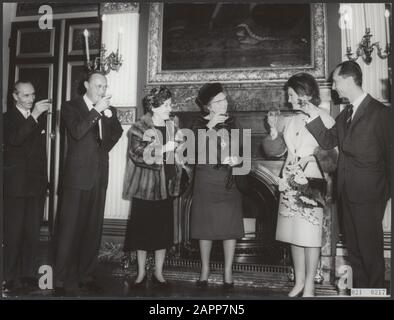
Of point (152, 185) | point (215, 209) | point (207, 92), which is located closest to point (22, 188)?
point (152, 185)

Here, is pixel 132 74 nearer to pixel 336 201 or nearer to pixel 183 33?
pixel 183 33

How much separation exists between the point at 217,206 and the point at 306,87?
0.94 m

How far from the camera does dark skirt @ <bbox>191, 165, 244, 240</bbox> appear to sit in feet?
7.77

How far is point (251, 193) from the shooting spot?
8.77ft

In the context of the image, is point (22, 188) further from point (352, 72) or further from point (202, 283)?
point (352, 72)

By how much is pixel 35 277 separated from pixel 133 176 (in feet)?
3.02

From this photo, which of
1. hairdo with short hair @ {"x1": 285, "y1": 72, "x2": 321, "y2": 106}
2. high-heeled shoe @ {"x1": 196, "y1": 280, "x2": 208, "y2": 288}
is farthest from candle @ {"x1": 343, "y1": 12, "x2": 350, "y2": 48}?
high-heeled shoe @ {"x1": 196, "y1": 280, "x2": 208, "y2": 288}

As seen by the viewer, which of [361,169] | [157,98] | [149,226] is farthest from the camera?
[157,98]

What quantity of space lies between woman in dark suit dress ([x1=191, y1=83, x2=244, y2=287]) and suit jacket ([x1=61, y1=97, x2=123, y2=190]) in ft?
2.17

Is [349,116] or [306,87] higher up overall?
[306,87]

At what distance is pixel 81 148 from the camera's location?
2.40 m

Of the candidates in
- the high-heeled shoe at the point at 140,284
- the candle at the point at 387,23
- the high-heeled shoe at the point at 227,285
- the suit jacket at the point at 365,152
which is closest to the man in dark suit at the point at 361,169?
the suit jacket at the point at 365,152
